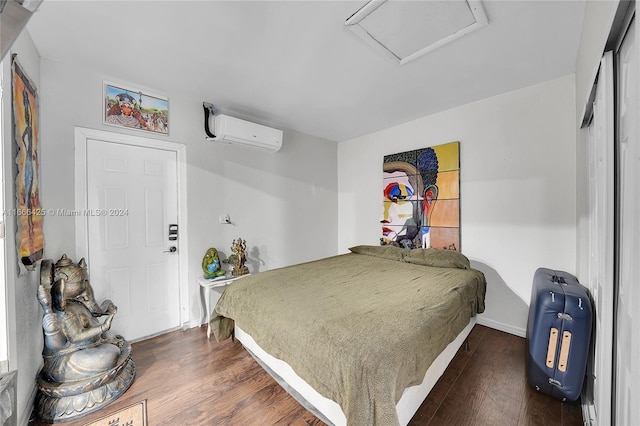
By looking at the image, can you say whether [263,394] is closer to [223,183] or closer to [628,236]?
[628,236]

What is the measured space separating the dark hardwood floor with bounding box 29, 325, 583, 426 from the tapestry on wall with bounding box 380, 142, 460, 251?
1271 mm

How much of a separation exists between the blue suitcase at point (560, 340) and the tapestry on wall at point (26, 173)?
3.27 m

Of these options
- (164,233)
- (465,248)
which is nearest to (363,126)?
(465,248)

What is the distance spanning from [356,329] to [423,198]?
92.3 inches

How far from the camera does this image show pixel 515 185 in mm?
2516

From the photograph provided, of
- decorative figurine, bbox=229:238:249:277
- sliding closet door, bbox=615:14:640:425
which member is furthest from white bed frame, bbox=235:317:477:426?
decorative figurine, bbox=229:238:249:277

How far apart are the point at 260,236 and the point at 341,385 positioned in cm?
245

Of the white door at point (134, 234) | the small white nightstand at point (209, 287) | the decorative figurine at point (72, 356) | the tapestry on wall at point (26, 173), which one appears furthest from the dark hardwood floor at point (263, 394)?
the tapestry on wall at point (26, 173)

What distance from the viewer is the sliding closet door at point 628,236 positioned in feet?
2.32

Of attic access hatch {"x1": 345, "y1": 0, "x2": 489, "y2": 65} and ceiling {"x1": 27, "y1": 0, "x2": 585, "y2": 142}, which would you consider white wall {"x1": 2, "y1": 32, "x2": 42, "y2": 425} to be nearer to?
ceiling {"x1": 27, "y1": 0, "x2": 585, "y2": 142}

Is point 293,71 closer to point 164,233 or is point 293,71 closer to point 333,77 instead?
point 333,77

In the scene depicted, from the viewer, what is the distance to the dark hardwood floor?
4.86ft

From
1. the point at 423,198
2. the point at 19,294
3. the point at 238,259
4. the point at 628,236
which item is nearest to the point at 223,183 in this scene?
the point at 238,259

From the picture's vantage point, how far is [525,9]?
4.91 feet
